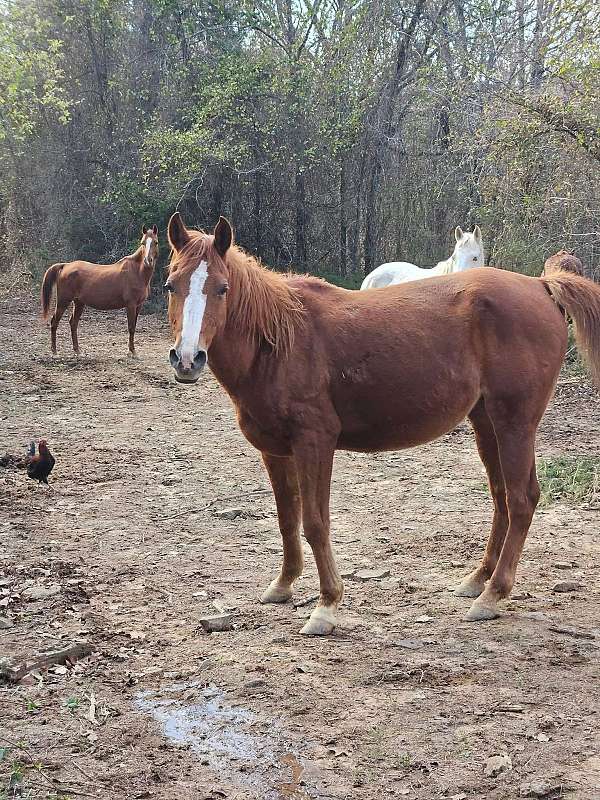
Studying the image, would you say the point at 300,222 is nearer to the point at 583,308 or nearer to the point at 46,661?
the point at 583,308

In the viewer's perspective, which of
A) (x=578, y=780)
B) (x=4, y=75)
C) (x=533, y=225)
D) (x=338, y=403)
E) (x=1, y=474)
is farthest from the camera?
(x=4, y=75)

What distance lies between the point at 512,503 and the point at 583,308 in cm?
110

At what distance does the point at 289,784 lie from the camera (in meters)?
2.69

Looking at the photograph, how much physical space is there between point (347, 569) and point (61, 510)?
2417 mm

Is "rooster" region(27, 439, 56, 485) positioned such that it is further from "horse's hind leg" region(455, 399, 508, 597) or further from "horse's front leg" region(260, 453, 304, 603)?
"horse's hind leg" region(455, 399, 508, 597)

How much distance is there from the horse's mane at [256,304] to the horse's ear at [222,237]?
0.03 m

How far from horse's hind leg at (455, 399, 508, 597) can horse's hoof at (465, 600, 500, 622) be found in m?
0.31

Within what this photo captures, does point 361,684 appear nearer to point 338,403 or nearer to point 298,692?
point 298,692

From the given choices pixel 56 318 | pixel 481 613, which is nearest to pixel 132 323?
pixel 56 318

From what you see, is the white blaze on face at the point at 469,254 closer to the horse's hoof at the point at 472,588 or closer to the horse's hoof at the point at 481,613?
the horse's hoof at the point at 472,588

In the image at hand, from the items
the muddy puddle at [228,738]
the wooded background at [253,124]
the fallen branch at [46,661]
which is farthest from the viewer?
the wooded background at [253,124]

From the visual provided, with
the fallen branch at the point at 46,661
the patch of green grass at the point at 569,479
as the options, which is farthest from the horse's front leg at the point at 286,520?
the patch of green grass at the point at 569,479

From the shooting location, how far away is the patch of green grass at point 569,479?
575cm

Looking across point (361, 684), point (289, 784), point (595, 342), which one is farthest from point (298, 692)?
A: point (595, 342)
